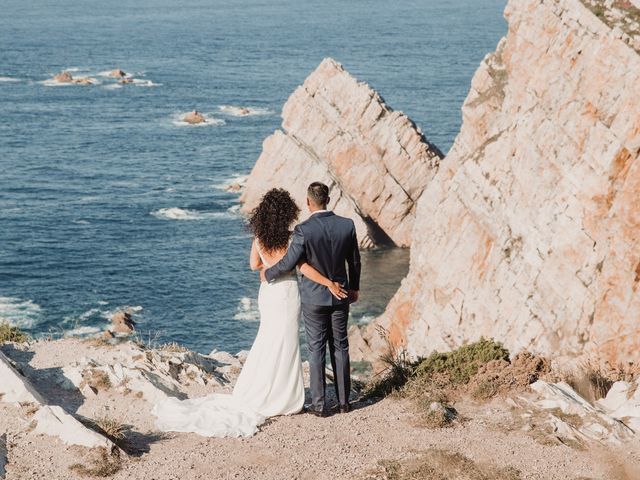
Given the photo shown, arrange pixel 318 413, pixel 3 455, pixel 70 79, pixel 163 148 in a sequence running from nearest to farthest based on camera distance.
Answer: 1. pixel 3 455
2. pixel 318 413
3. pixel 163 148
4. pixel 70 79

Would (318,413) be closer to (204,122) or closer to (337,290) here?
(337,290)

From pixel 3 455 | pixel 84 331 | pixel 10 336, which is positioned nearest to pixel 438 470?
pixel 3 455

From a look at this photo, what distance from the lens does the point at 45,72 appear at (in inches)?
5059

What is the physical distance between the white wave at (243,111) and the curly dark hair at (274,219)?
9052 centimetres

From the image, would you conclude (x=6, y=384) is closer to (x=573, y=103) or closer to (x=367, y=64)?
(x=573, y=103)

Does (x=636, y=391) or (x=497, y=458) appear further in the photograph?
(x=636, y=391)

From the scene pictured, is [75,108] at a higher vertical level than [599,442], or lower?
lower

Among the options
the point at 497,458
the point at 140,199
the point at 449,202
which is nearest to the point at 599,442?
the point at 497,458

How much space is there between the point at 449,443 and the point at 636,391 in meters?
3.88

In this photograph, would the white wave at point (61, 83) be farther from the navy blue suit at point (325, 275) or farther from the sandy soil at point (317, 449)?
the navy blue suit at point (325, 275)

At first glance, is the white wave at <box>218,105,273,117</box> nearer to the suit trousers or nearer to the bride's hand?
the suit trousers

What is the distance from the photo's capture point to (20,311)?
52469 mm

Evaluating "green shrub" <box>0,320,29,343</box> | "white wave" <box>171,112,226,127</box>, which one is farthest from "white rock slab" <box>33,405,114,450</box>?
"white wave" <box>171,112,226,127</box>

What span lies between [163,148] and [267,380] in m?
79.0
